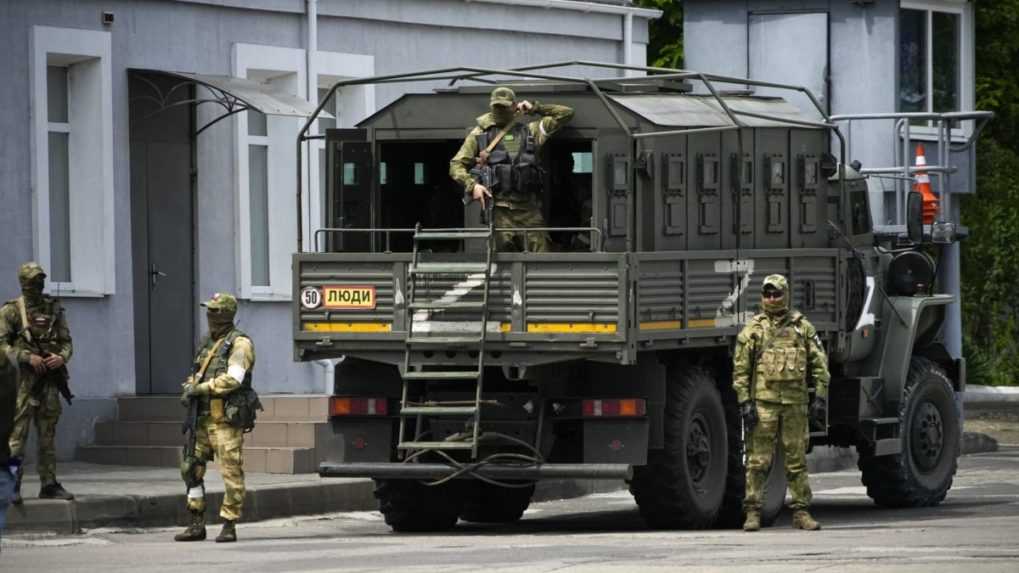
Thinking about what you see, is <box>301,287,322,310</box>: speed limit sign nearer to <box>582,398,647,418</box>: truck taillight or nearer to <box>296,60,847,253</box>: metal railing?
<box>296,60,847,253</box>: metal railing

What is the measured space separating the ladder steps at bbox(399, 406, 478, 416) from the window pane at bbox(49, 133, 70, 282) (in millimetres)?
6351

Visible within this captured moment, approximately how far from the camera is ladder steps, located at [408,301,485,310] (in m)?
16.9

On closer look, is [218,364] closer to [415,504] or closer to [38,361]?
[38,361]

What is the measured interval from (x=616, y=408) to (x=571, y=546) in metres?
1.65

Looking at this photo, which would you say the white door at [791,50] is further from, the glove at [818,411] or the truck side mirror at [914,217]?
the glove at [818,411]

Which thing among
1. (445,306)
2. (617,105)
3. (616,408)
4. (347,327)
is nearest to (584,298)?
(616,408)

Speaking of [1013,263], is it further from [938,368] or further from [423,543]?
[423,543]

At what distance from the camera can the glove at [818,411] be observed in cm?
1738

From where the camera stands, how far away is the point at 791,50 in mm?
33594

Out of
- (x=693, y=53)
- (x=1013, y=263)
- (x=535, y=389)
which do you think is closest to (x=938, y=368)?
(x=535, y=389)

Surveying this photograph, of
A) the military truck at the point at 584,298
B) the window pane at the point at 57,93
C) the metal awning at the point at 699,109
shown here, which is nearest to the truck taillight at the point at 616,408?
the military truck at the point at 584,298

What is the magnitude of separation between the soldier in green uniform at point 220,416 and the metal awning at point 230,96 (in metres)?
5.75

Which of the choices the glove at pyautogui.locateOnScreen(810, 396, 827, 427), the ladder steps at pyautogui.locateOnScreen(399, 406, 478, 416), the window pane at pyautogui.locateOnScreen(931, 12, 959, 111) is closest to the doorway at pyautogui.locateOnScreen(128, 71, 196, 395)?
the ladder steps at pyautogui.locateOnScreen(399, 406, 478, 416)

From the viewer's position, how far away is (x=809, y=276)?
1873cm
